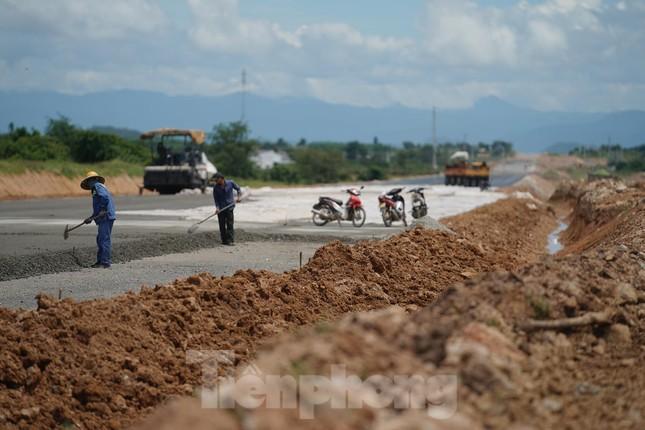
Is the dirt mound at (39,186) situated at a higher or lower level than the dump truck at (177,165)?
lower

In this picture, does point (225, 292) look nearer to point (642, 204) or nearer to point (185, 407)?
point (185, 407)

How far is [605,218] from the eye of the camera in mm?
33281

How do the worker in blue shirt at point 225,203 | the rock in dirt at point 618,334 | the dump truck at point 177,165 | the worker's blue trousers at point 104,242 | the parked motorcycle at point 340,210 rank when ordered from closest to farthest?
the rock in dirt at point 618,334 → the worker's blue trousers at point 104,242 → the worker in blue shirt at point 225,203 → the parked motorcycle at point 340,210 → the dump truck at point 177,165

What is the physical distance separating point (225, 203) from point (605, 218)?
53.5 feet

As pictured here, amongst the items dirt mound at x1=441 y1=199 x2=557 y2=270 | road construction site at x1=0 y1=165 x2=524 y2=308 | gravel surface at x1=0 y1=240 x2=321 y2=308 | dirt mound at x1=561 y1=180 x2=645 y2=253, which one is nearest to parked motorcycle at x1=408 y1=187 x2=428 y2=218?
dirt mound at x1=441 y1=199 x2=557 y2=270

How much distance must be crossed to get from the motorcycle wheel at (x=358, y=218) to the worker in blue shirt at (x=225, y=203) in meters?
7.12

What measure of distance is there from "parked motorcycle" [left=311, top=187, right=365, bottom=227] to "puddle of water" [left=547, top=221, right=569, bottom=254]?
5.61 metres

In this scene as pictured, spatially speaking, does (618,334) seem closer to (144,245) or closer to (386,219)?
(144,245)

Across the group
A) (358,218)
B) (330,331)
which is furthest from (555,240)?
(330,331)

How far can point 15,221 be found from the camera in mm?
27641

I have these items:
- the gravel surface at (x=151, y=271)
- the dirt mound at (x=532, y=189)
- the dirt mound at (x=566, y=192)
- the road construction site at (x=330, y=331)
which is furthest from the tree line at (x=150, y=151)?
the road construction site at (x=330, y=331)

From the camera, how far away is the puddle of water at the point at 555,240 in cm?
3111

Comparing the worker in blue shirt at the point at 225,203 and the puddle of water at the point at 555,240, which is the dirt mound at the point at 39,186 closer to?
the puddle of water at the point at 555,240

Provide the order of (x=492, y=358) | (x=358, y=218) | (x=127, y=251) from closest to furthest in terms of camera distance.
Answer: (x=492, y=358)
(x=127, y=251)
(x=358, y=218)
